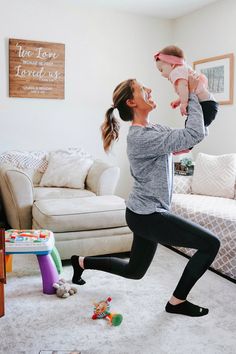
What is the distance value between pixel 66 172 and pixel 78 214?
113cm

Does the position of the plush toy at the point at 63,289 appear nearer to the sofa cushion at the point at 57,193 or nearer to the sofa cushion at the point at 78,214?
the sofa cushion at the point at 78,214

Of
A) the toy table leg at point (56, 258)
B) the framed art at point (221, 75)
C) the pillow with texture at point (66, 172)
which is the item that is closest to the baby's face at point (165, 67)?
the toy table leg at point (56, 258)

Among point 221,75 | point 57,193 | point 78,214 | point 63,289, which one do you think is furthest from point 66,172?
point 221,75

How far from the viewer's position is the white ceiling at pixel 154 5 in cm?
457

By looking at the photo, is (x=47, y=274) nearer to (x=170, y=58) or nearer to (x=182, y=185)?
(x=170, y=58)

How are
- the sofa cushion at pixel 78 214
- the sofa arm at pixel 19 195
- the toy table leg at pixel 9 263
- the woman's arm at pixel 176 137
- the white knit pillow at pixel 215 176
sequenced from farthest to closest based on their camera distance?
the white knit pillow at pixel 215 176, the sofa arm at pixel 19 195, the sofa cushion at pixel 78 214, the toy table leg at pixel 9 263, the woman's arm at pixel 176 137

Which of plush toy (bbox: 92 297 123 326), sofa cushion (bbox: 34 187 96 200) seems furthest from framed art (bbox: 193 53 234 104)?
plush toy (bbox: 92 297 123 326)

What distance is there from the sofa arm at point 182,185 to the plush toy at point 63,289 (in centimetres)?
170

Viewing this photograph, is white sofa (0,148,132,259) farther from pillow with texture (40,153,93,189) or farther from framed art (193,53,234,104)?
framed art (193,53,234,104)

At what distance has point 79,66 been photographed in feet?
15.9

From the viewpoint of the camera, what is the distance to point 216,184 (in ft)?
12.6

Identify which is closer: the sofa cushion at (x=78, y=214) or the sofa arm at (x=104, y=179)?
the sofa cushion at (x=78, y=214)

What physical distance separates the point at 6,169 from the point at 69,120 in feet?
4.70

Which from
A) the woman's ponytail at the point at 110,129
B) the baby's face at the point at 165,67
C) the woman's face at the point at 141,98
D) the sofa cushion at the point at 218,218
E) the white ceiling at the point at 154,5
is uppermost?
the white ceiling at the point at 154,5
